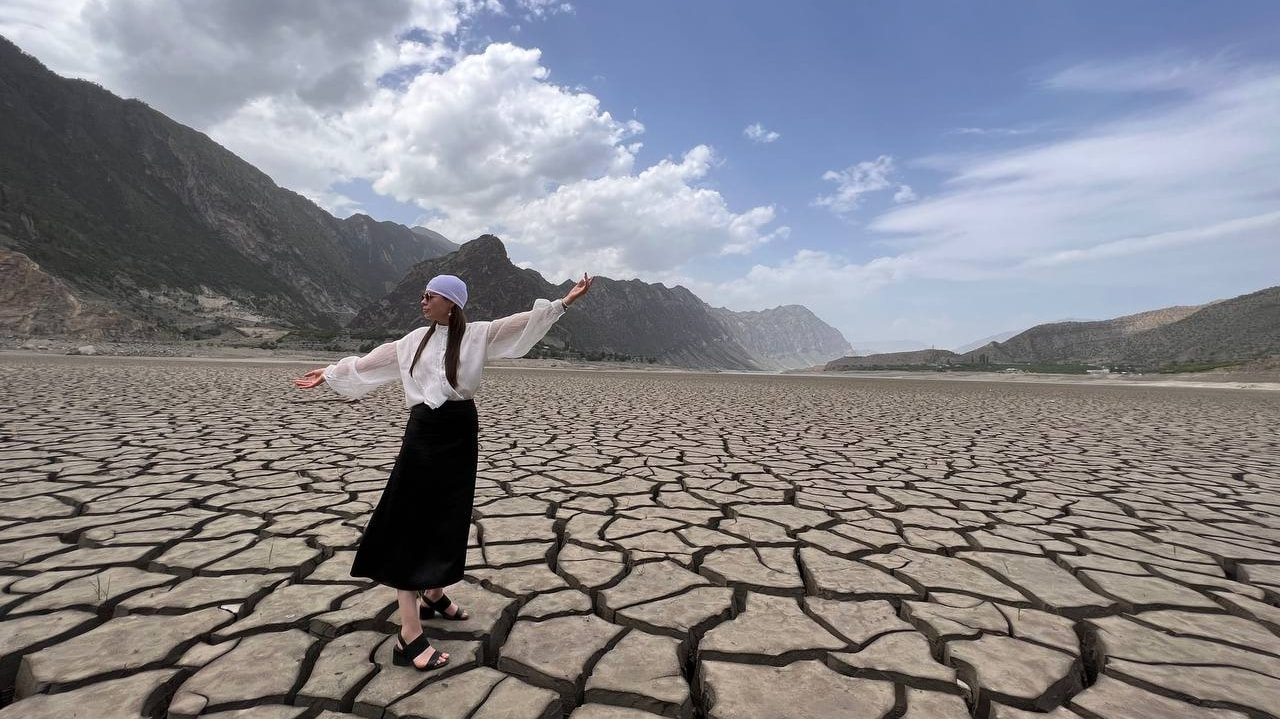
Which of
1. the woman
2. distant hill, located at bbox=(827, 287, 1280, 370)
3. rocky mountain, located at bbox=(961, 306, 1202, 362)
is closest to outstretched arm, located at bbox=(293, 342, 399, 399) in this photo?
the woman

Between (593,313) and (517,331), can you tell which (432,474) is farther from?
(593,313)

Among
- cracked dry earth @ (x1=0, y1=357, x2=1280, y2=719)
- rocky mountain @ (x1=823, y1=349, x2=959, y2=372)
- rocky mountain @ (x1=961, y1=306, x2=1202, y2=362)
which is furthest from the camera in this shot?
rocky mountain @ (x1=823, y1=349, x2=959, y2=372)

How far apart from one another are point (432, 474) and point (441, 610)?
19.6 inches

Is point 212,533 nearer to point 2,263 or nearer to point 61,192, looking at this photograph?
point 2,263

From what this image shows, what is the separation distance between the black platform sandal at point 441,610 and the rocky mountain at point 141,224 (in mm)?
41964

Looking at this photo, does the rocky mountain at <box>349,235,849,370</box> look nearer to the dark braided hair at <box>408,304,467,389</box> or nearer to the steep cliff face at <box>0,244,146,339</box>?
the steep cliff face at <box>0,244,146,339</box>

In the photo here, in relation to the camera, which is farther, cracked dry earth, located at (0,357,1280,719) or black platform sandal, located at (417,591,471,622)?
black platform sandal, located at (417,591,471,622)

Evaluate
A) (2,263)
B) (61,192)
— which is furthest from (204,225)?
(2,263)

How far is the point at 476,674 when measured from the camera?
1.54m

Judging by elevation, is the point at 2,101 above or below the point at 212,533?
above

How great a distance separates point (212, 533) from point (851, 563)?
2898mm

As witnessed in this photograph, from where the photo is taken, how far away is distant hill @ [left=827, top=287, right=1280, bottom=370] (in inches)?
1570

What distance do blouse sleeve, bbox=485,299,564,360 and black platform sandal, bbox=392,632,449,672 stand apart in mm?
833

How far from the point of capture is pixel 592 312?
102688 mm
